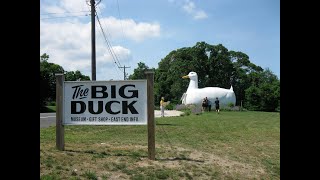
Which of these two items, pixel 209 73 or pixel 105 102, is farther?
pixel 209 73

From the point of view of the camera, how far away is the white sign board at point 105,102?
7.73 m

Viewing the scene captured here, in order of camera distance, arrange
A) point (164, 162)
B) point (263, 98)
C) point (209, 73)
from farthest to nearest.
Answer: point (209, 73)
point (263, 98)
point (164, 162)

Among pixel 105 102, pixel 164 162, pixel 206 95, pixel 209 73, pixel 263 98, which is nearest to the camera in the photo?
pixel 164 162

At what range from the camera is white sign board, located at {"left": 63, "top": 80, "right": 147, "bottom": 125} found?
7.73 meters

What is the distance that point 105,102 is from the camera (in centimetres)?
789

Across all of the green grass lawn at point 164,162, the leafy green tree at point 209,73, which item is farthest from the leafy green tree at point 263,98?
the green grass lawn at point 164,162

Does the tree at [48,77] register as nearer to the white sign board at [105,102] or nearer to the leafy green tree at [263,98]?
the white sign board at [105,102]

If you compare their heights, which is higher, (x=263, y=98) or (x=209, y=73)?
(x=209, y=73)

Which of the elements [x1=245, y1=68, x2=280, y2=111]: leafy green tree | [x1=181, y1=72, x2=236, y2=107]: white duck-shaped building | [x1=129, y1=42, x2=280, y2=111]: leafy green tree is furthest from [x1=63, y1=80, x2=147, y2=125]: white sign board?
[x1=129, y1=42, x2=280, y2=111]: leafy green tree

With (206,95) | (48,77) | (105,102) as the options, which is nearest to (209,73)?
(206,95)

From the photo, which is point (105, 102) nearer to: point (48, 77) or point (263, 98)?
→ point (48, 77)
